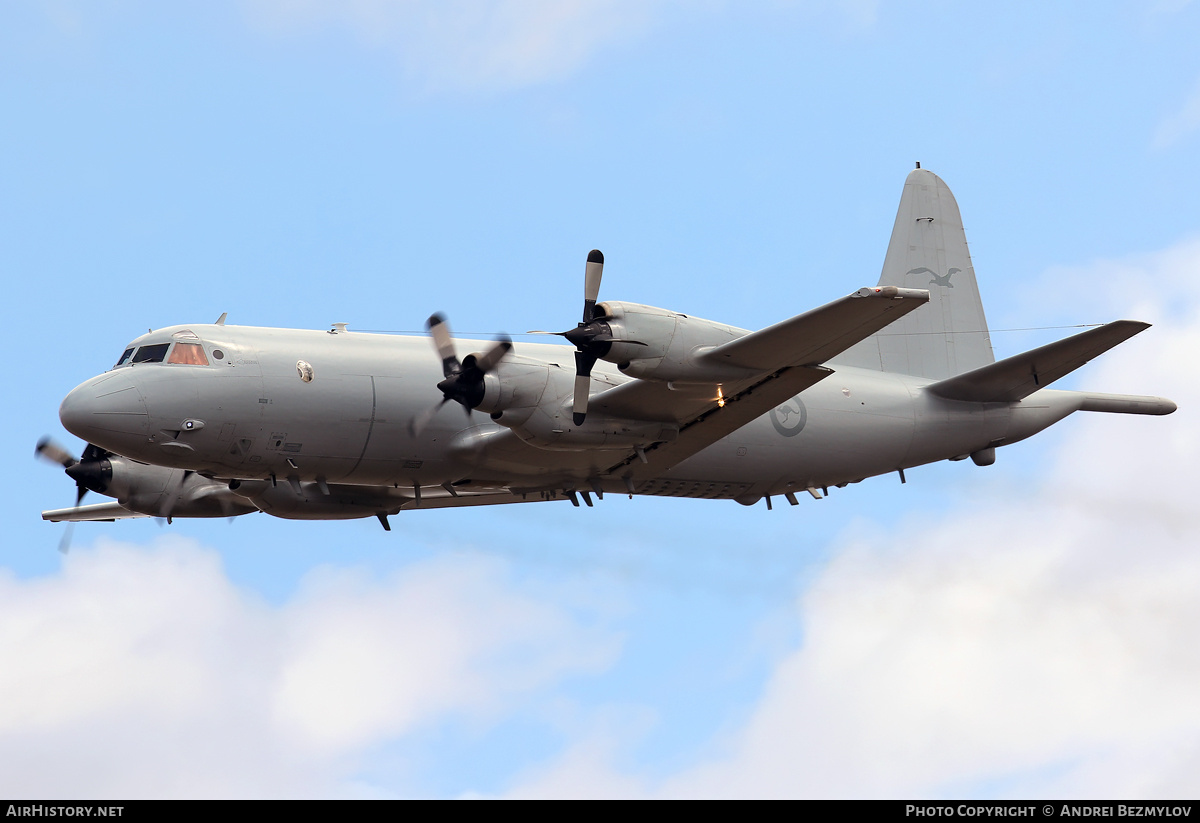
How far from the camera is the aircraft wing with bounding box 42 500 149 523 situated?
29.8m

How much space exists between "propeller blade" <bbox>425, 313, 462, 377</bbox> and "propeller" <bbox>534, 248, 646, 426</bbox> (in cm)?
178

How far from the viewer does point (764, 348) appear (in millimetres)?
21875

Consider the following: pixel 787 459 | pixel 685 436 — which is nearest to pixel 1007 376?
pixel 787 459

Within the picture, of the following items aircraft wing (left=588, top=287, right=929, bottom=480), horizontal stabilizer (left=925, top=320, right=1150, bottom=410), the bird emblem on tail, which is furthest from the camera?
the bird emblem on tail

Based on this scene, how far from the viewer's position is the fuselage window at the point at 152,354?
2244cm

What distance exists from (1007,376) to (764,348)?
677 cm

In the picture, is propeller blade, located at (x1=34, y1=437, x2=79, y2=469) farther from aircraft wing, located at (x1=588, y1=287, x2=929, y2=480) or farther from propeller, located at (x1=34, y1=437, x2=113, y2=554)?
aircraft wing, located at (x1=588, y1=287, x2=929, y2=480)

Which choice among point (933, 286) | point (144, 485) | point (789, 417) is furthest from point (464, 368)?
point (933, 286)

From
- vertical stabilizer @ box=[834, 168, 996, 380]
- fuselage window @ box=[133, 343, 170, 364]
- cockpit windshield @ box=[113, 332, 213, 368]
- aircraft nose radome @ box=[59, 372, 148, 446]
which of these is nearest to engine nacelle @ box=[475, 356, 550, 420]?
cockpit windshield @ box=[113, 332, 213, 368]

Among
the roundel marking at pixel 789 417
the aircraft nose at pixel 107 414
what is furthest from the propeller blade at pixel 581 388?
the aircraft nose at pixel 107 414

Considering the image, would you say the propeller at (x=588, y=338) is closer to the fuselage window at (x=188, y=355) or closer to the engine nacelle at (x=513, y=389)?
the engine nacelle at (x=513, y=389)

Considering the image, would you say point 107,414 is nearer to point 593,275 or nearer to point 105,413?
point 105,413
